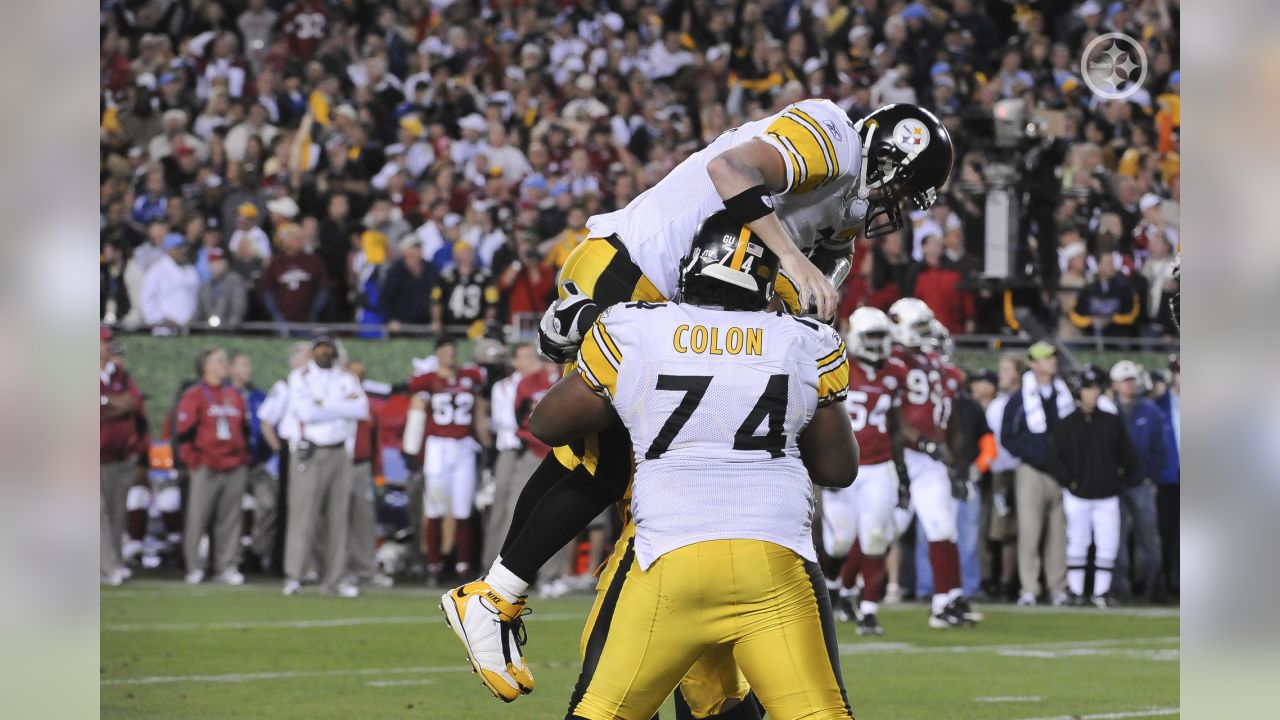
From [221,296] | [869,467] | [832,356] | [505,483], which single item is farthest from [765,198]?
[221,296]

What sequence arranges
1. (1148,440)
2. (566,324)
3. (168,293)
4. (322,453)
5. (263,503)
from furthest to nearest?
(168,293), (263,503), (1148,440), (322,453), (566,324)

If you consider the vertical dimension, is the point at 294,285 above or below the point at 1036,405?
above

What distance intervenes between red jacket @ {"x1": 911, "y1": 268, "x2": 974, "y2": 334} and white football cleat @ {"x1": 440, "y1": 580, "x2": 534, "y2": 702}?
32.0 feet

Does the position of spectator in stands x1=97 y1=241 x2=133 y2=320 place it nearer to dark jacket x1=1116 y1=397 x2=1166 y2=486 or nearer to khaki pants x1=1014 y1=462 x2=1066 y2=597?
khaki pants x1=1014 y1=462 x2=1066 y2=597

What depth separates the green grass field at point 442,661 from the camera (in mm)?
7879

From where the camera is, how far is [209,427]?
13195 millimetres

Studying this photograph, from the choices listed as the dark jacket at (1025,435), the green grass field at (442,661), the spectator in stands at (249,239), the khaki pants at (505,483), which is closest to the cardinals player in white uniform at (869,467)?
the green grass field at (442,661)

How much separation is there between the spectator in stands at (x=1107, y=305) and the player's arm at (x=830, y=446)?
10331 millimetres

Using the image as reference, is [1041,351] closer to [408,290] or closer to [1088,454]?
[1088,454]

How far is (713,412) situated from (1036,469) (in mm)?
9767

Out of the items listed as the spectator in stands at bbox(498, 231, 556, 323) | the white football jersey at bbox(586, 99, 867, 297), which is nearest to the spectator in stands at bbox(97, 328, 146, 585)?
the spectator in stands at bbox(498, 231, 556, 323)

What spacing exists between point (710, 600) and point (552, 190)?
39.6 feet
